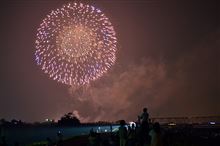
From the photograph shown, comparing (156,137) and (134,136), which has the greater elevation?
(134,136)

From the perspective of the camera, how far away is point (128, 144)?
29.5 metres

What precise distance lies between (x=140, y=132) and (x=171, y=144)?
7.91 m

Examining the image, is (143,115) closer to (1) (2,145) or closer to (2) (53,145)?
(1) (2,145)

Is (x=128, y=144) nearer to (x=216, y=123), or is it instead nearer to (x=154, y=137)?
(x=154, y=137)

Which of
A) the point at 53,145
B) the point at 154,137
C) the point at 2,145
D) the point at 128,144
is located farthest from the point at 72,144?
the point at 154,137

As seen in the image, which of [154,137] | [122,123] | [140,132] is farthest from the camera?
[140,132]

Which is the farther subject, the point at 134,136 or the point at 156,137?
the point at 134,136

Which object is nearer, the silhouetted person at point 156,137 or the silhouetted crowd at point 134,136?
the silhouetted person at point 156,137

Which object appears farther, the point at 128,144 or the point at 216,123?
the point at 216,123

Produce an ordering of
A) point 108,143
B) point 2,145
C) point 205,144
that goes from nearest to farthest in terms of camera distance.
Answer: point 108,143 < point 2,145 < point 205,144

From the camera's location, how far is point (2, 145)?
3606 centimetres

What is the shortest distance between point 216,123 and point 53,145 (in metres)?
58.5

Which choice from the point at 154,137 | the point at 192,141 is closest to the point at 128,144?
the point at 154,137

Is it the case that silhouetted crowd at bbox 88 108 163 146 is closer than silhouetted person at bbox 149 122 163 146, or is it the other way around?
silhouetted person at bbox 149 122 163 146
